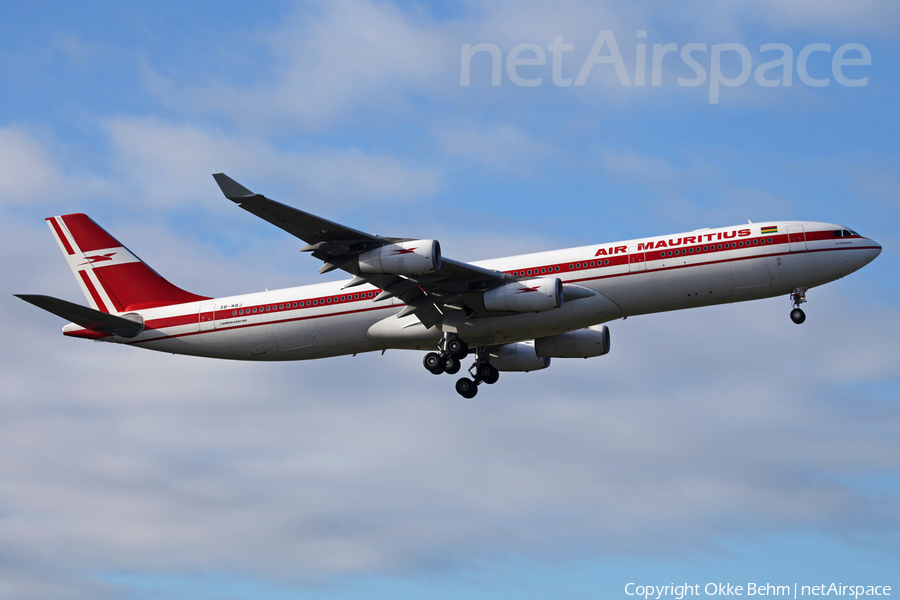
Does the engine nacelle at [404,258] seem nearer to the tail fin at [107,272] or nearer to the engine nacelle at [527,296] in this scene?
the engine nacelle at [527,296]

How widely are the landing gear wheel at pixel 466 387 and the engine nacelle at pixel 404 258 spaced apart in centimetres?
982

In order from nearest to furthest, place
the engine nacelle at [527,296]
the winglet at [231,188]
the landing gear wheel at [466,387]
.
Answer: the winglet at [231,188] < the engine nacelle at [527,296] < the landing gear wheel at [466,387]

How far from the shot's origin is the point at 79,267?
49156 mm

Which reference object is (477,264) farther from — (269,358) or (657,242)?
(269,358)

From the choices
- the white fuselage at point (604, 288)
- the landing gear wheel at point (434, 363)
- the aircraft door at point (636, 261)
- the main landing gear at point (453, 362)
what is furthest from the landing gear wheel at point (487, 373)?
the aircraft door at point (636, 261)

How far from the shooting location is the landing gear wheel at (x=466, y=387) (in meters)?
46.0

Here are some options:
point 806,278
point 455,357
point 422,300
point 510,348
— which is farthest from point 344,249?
point 806,278

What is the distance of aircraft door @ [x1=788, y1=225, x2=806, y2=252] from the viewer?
39406 millimetres

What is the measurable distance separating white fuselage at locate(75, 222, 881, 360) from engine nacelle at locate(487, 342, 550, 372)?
4631 millimetres

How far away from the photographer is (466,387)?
46.0m

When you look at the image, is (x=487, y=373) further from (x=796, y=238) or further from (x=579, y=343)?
(x=796, y=238)

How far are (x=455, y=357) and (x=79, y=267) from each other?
66.2 feet

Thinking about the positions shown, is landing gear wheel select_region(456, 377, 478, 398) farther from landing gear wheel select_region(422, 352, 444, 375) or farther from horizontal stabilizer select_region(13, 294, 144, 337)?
horizontal stabilizer select_region(13, 294, 144, 337)

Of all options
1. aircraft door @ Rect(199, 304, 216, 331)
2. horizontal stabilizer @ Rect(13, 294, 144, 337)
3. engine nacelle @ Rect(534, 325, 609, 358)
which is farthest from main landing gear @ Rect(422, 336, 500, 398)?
horizontal stabilizer @ Rect(13, 294, 144, 337)
